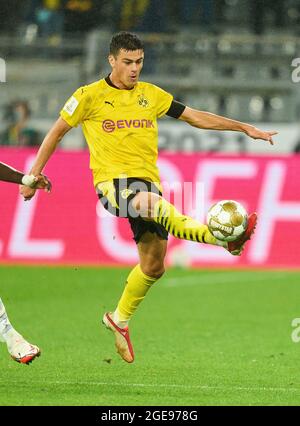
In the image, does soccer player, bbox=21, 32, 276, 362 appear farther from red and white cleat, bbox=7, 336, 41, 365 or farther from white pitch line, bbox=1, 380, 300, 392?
red and white cleat, bbox=7, 336, 41, 365

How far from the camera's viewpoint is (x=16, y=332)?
23.7 ft

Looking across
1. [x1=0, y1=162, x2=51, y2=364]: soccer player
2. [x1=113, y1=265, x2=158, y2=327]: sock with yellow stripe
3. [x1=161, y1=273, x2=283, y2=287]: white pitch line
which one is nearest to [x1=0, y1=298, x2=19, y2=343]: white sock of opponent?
[x1=0, y1=162, x2=51, y2=364]: soccer player

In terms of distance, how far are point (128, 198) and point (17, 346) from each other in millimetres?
1267

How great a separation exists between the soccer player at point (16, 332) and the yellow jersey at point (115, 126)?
54 centimetres

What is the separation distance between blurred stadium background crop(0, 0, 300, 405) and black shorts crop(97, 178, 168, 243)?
1.03 meters

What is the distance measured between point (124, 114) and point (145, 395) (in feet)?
6.83

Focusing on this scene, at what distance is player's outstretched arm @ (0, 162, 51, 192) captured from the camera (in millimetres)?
7344

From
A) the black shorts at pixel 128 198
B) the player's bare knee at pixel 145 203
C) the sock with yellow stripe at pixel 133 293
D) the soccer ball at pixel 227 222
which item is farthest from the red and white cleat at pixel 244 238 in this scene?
the sock with yellow stripe at pixel 133 293

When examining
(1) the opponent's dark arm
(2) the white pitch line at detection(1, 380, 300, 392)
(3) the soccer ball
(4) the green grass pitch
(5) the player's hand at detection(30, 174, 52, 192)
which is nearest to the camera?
(3) the soccer ball

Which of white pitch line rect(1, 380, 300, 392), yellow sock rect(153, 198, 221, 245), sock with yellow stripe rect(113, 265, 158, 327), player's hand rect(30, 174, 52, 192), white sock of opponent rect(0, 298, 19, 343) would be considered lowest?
white pitch line rect(1, 380, 300, 392)

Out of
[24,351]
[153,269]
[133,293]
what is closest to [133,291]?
[133,293]

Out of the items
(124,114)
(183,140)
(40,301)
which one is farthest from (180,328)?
(183,140)

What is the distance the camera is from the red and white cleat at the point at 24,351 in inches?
277
